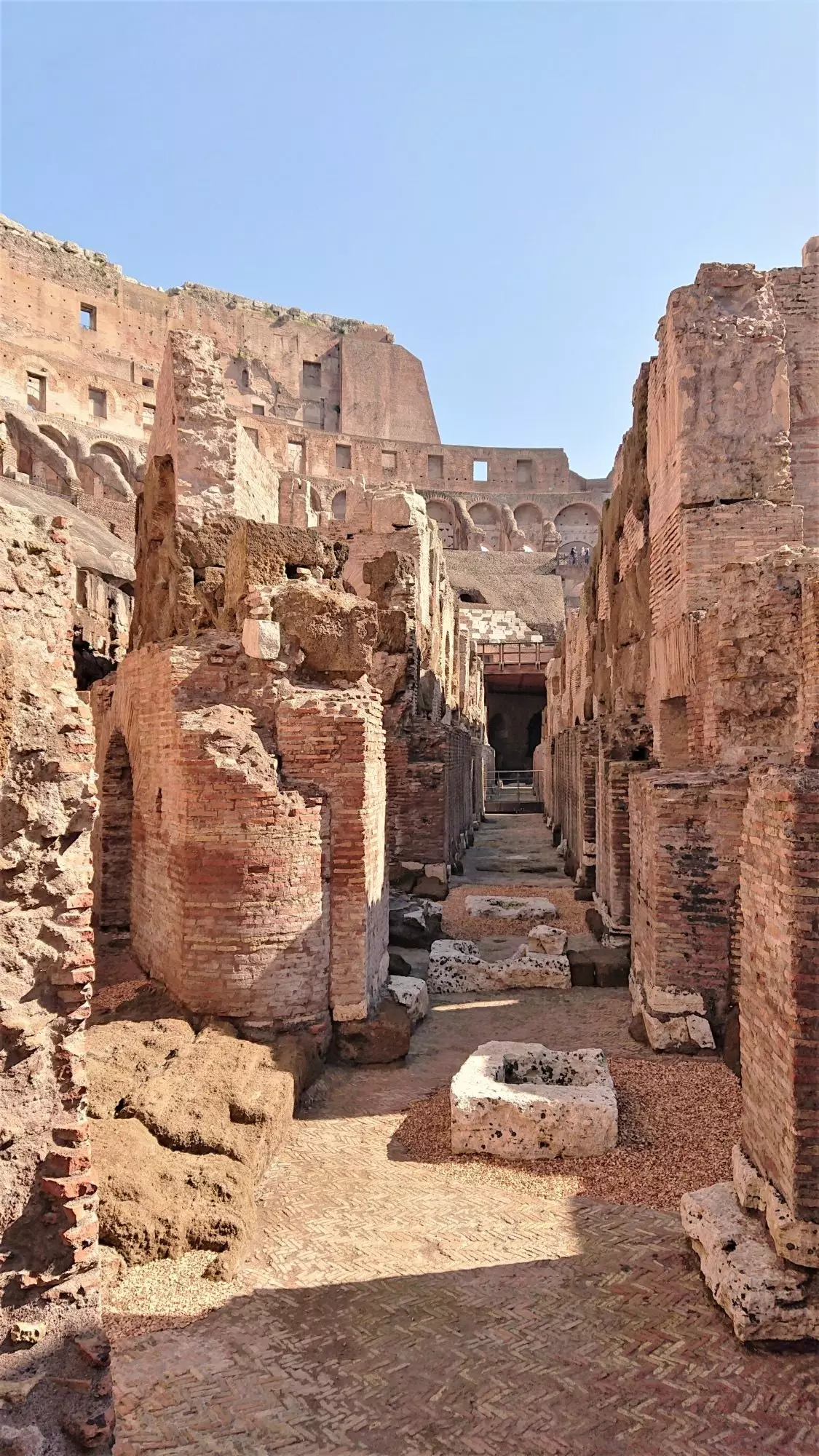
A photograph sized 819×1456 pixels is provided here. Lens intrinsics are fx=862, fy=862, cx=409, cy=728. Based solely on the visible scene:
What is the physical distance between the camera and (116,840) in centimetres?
930

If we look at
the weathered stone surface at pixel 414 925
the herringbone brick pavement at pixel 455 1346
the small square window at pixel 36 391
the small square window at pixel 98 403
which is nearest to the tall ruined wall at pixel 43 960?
the herringbone brick pavement at pixel 455 1346

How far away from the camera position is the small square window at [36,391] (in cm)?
3725

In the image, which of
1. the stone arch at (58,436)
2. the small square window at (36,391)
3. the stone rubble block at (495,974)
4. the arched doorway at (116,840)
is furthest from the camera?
the small square window at (36,391)

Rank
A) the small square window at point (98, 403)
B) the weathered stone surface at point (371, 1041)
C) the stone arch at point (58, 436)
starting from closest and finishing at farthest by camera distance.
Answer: the weathered stone surface at point (371, 1041) → the stone arch at point (58, 436) → the small square window at point (98, 403)

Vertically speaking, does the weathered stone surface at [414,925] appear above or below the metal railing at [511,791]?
below

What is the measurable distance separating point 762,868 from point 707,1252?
5.79ft

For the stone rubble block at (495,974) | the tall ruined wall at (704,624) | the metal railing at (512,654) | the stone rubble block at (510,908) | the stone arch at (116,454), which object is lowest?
the stone rubble block at (495,974)

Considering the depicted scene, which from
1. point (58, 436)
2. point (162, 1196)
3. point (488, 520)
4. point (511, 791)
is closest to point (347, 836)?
point (162, 1196)

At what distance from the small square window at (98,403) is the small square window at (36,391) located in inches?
81.0

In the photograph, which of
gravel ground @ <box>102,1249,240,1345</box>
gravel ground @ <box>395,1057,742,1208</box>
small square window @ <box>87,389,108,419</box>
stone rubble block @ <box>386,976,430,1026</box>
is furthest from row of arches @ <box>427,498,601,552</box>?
gravel ground @ <box>102,1249,240,1345</box>

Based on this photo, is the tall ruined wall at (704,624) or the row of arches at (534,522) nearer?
the tall ruined wall at (704,624)

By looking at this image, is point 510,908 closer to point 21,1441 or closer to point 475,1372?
point 475,1372

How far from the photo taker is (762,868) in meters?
4.21

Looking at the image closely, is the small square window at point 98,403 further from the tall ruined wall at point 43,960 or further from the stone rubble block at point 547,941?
→ the tall ruined wall at point 43,960
